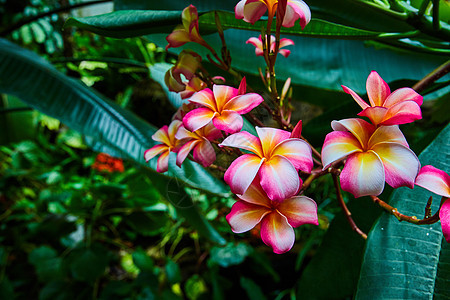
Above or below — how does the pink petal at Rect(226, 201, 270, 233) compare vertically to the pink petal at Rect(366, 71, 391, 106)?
below

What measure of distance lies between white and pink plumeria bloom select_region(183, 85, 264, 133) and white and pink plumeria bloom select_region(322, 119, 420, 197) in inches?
2.6

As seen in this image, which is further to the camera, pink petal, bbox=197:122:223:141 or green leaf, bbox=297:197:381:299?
green leaf, bbox=297:197:381:299

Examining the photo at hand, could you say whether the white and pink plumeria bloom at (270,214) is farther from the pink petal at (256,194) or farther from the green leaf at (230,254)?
the green leaf at (230,254)

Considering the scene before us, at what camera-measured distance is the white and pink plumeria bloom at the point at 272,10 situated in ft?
0.83

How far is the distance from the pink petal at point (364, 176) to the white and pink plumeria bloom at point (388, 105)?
0.10 feet

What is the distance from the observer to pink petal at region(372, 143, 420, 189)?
19 centimetres

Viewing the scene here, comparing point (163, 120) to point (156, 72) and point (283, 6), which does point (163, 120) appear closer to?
point (156, 72)

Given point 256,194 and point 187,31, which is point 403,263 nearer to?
point 256,194

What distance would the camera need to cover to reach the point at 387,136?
0.21 meters

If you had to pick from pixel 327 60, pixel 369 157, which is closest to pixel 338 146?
pixel 369 157

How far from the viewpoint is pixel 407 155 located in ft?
0.63

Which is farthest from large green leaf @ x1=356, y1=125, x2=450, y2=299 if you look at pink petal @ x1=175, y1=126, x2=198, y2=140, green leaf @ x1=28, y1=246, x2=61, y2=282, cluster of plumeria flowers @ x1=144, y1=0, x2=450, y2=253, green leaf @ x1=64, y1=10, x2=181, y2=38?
green leaf @ x1=28, y1=246, x2=61, y2=282

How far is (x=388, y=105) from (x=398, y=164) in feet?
0.17

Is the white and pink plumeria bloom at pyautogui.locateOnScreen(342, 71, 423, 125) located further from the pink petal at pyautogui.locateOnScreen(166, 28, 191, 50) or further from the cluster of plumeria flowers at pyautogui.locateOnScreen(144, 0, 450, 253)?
the pink petal at pyautogui.locateOnScreen(166, 28, 191, 50)
